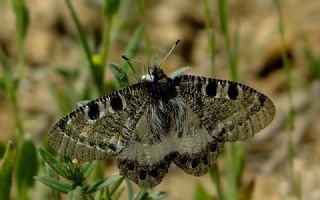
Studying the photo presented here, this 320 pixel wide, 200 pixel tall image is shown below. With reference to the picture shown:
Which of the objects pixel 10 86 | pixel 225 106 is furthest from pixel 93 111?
pixel 10 86

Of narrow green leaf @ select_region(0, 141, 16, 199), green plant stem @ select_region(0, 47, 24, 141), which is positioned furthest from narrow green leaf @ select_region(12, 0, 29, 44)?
narrow green leaf @ select_region(0, 141, 16, 199)

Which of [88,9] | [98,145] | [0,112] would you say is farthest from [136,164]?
[88,9]

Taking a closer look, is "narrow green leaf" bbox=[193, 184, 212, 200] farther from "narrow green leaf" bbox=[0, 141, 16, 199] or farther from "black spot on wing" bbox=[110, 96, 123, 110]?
"black spot on wing" bbox=[110, 96, 123, 110]

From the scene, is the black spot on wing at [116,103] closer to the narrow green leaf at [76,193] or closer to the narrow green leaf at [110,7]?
the narrow green leaf at [76,193]

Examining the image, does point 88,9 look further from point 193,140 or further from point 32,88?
point 193,140

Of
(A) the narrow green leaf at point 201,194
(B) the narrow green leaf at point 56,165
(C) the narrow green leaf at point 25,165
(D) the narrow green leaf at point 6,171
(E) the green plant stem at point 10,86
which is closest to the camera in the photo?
(B) the narrow green leaf at point 56,165

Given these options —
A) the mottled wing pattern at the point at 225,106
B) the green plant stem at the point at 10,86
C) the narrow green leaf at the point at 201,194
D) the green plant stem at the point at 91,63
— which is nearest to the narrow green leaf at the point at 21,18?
the green plant stem at the point at 10,86
